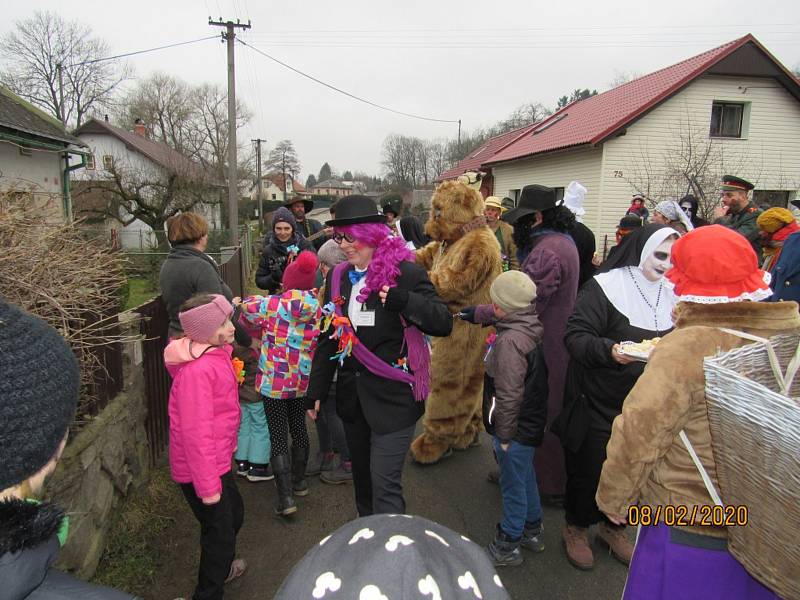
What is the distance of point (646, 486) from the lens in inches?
67.1

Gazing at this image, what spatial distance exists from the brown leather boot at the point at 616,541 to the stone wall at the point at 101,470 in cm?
282

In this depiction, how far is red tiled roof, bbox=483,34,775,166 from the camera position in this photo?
14672 mm

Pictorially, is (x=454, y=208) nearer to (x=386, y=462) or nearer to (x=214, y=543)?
(x=386, y=462)

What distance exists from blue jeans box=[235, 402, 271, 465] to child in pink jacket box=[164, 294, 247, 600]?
2.92 ft

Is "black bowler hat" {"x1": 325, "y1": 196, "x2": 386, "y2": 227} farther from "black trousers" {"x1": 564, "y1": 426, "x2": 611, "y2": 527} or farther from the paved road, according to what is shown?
the paved road

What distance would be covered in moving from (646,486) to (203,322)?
201 centimetres

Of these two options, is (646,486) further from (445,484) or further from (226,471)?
(445,484)

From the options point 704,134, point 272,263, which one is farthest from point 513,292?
point 704,134

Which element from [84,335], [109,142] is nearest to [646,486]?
[84,335]

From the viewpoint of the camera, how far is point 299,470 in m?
3.54

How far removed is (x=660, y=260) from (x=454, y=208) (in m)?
1.61

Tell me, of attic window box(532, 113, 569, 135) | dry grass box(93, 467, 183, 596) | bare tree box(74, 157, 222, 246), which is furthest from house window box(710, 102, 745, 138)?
bare tree box(74, 157, 222, 246)
